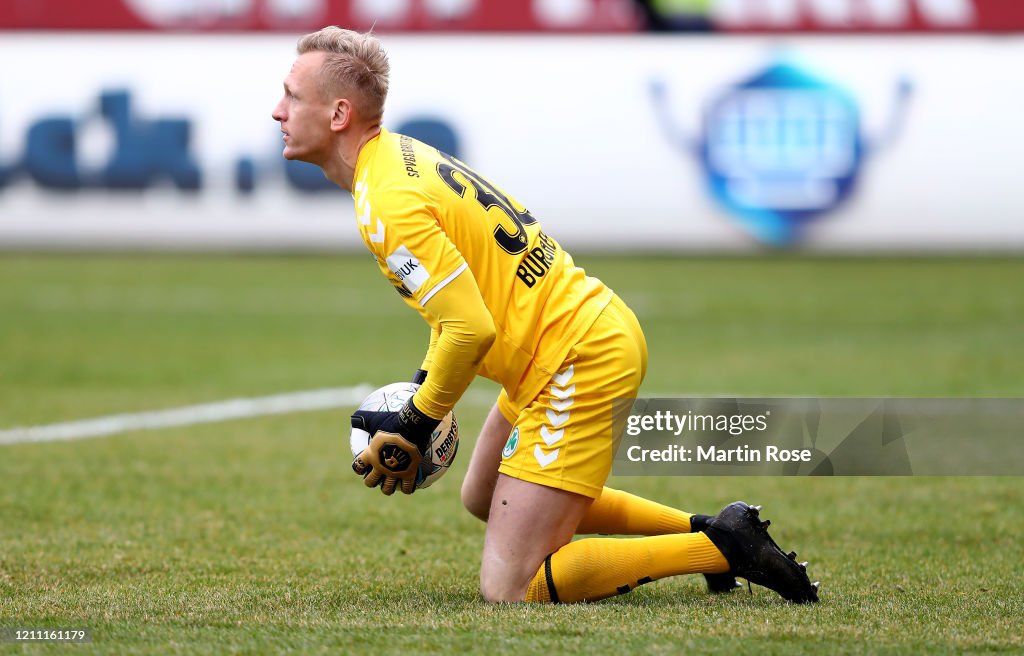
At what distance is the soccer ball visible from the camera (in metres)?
4.85

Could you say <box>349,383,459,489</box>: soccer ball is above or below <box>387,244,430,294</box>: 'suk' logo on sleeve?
below

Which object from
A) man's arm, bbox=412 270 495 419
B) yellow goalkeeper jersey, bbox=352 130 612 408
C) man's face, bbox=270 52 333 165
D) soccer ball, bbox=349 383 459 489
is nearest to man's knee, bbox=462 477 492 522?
soccer ball, bbox=349 383 459 489

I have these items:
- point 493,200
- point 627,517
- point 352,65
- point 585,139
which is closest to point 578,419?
point 627,517

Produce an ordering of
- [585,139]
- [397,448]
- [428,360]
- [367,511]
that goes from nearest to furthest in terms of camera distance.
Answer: [397,448] → [428,360] → [367,511] → [585,139]

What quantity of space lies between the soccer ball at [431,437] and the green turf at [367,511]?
0.45 metres

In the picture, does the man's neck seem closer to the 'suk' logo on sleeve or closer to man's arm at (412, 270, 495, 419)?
the 'suk' logo on sleeve

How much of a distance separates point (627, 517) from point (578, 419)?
645 mm

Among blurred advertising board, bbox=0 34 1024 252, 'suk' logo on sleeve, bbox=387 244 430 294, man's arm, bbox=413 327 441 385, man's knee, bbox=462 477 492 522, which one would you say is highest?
'suk' logo on sleeve, bbox=387 244 430 294

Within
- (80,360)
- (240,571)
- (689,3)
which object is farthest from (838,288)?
(240,571)

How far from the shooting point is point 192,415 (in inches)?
386

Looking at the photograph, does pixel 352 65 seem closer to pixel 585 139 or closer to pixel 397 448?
pixel 397 448

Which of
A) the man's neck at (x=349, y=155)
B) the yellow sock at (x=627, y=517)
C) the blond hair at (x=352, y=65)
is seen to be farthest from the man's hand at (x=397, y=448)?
the blond hair at (x=352, y=65)

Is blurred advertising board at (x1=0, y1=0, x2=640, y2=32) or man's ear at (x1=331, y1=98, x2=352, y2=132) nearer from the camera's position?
man's ear at (x1=331, y1=98, x2=352, y2=132)

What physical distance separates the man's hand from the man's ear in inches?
37.3
